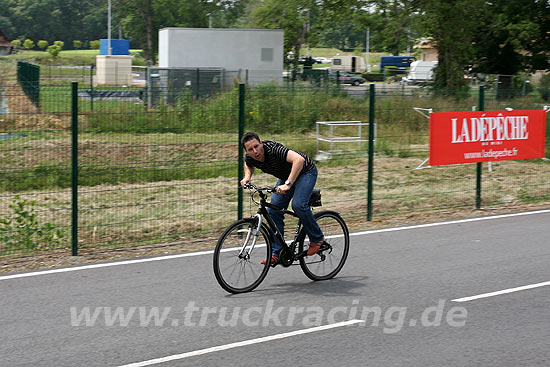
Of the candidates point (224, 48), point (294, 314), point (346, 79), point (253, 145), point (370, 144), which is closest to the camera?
point (294, 314)

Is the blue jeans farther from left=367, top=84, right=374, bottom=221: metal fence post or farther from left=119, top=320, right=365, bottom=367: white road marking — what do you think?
left=367, top=84, right=374, bottom=221: metal fence post

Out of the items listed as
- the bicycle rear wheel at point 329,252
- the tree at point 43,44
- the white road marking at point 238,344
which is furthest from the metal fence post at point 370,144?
the tree at point 43,44

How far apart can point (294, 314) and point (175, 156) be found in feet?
15.6

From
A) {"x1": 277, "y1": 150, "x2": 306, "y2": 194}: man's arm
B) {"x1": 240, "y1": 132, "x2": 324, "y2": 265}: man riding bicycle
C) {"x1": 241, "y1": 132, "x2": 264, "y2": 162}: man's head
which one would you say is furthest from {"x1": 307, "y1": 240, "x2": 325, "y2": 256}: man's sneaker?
{"x1": 241, "y1": 132, "x2": 264, "y2": 162}: man's head

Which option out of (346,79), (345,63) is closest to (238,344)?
(346,79)

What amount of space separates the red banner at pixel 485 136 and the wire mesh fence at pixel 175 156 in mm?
848

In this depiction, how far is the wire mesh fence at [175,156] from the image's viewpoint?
33.1ft

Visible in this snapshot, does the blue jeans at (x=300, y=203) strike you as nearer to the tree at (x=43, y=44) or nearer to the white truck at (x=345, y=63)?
the white truck at (x=345, y=63)

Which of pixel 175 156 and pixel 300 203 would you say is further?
pixel 175 156

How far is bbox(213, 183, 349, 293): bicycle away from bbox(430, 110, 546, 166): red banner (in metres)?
4.68

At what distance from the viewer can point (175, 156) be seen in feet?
36.9

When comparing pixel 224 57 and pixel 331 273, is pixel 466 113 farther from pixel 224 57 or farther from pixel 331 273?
pixel 224 57

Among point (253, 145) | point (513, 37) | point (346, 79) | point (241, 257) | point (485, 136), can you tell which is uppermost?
point (513, 37)

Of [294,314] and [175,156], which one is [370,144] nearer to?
[175,156]
